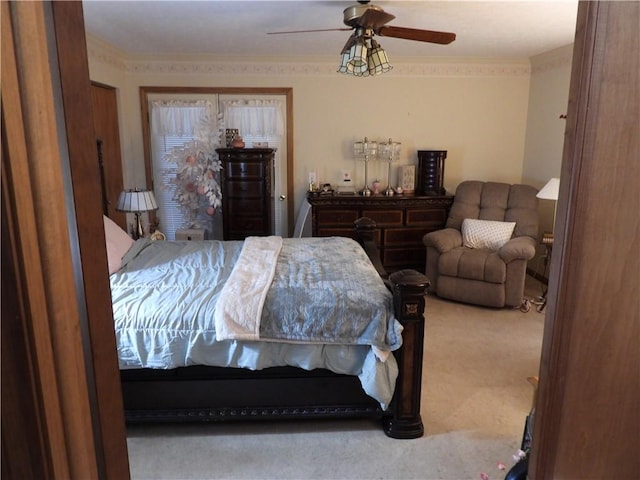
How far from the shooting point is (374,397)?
2.29 m

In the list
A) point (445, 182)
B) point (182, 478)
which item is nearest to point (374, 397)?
point (182, 478)

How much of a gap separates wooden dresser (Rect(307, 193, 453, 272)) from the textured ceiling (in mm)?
1500

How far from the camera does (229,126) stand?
5.14 meters

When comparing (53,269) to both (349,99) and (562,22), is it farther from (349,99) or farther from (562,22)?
(349,99)

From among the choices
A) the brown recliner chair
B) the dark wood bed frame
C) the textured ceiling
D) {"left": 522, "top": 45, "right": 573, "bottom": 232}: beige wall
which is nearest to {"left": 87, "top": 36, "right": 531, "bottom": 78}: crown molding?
the textured ceiling

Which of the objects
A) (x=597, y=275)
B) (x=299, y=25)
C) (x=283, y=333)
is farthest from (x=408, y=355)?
(x=299, y=25)

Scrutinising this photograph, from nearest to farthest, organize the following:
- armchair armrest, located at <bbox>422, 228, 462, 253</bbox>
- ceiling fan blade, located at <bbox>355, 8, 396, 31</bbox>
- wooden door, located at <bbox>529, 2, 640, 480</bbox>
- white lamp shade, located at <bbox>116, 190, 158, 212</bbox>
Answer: wooden door, located at <bbox>529, 2, 640, 480</bbox>
ceiling fan blade, located at <bbox>355, 8, 396, 31</bbox>
white lamp shade, located at <bbox>116, 190, 158, 212</bbox>
armchair armrest, located at <bbox>422, 228, 462, 253</bbox>

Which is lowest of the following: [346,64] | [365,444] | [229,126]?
[365,444]

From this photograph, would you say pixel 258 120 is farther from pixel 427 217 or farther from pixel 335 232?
pixel 427 217

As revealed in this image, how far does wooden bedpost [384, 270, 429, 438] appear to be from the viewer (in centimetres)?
231

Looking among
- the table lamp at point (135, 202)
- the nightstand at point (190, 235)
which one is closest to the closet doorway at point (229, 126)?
the nightstand at point (190, 235)

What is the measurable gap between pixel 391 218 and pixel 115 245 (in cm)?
287

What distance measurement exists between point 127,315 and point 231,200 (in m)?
2.74

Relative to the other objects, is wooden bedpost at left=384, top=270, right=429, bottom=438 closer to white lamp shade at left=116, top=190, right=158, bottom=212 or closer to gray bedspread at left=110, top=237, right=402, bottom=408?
gray bedspread at left=110, top=237, right=402, bottom=408
